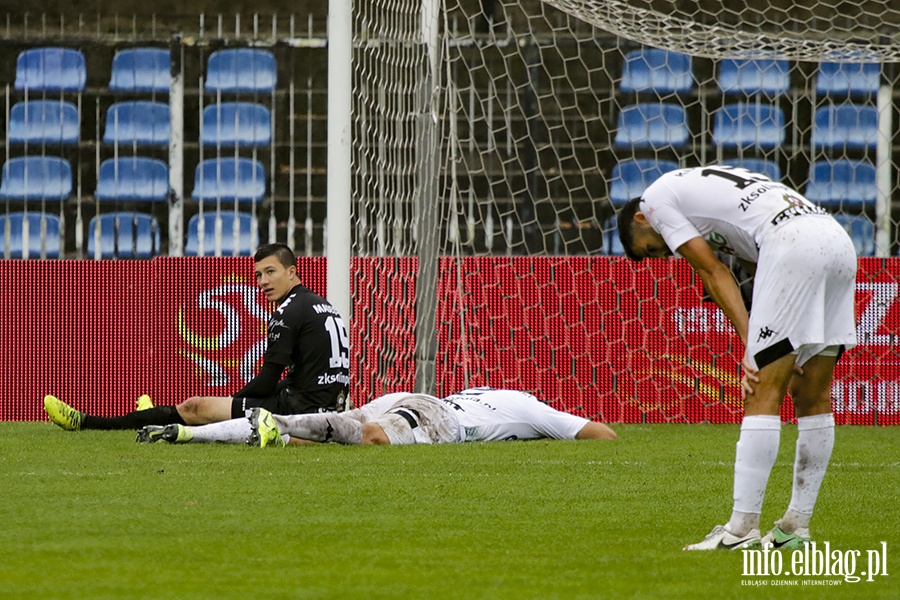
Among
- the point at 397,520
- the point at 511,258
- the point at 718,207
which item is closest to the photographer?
the point at 718,207

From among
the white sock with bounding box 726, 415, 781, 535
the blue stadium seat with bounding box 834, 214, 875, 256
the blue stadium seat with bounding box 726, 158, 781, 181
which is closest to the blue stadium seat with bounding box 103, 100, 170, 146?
the blue stadium seat with bounding box 726, 158, 781, 181

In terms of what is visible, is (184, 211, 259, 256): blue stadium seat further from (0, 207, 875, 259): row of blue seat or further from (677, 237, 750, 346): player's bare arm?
(677, 237, 750, 346): player's bare arm

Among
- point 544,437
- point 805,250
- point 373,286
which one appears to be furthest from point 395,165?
point 805,250

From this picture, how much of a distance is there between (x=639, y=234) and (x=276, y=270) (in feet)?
12.2

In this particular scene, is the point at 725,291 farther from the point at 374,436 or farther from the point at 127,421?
the point at 127,421

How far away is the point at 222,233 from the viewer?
1404 centimetres

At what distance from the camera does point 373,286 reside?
9.34m

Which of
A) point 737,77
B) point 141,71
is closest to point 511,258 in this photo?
point 737,77

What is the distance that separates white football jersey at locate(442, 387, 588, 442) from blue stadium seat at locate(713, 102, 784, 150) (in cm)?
504

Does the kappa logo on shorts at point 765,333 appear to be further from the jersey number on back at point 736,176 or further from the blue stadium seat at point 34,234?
the blue stadium seat at point 34,234

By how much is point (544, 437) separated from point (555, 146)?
462cm

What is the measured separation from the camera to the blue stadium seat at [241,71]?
14.5 metres

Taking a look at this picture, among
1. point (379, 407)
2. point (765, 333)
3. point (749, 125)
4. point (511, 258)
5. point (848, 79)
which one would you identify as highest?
point (848, 79)

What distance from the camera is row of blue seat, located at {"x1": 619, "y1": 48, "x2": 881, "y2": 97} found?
12648 millimetres
